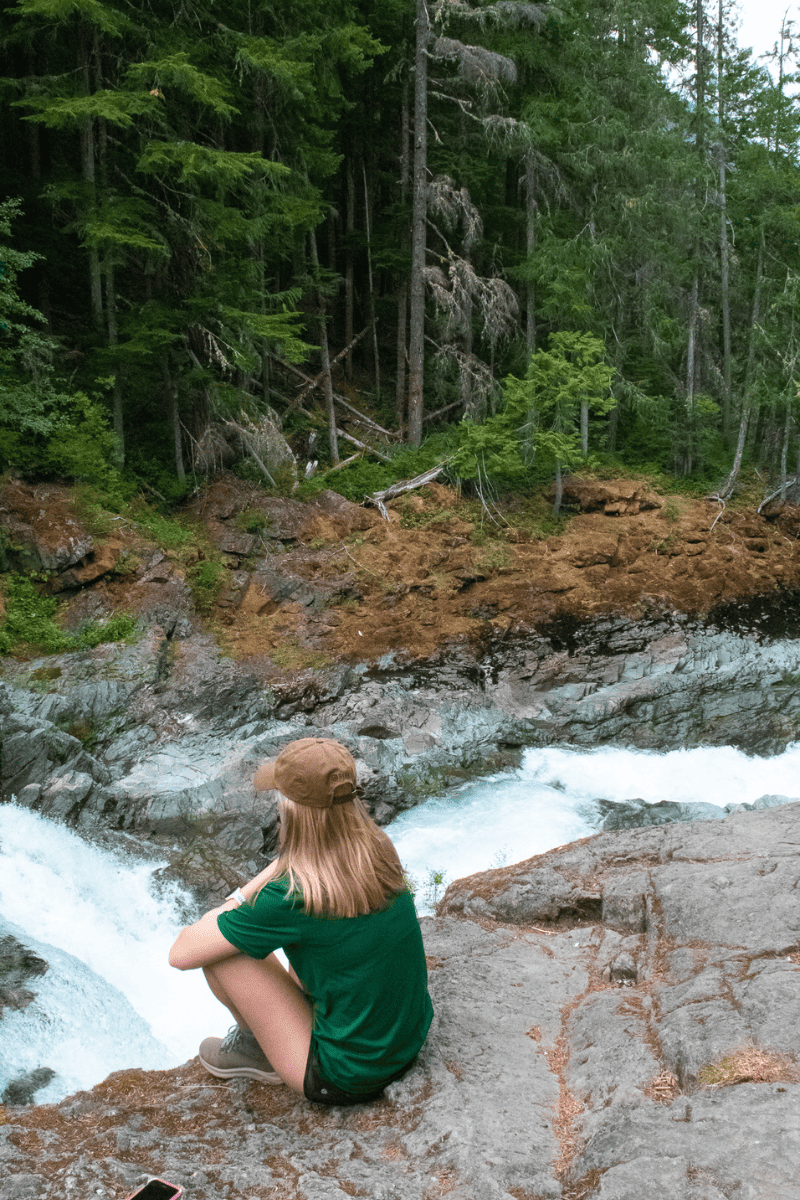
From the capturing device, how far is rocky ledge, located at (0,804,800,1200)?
2.33 m

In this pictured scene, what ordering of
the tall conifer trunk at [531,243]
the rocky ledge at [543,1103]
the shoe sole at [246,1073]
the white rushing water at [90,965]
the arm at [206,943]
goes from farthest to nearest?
the tall conifer trunk at [531,243] → the white rushing water at [90,965] → the shoe sole at [246,1073] → the arm at [206,943] → the rocky ledge at [543,1103]

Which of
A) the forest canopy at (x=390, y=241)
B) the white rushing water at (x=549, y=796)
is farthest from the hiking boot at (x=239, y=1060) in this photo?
the forest canopy at (x=390, y=241)

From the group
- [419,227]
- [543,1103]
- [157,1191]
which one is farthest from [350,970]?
[419,227]

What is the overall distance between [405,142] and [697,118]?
678 cm

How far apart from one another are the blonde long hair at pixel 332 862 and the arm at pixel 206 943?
0.35ft

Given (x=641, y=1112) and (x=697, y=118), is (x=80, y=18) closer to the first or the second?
(x=697, y=118)

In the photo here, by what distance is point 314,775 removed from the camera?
254 centimetres

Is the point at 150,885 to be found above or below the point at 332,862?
below

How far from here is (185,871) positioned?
8.09 m

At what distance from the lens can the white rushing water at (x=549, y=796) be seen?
27.8 feet

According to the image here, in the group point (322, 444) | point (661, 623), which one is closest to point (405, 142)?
point (322, 444)

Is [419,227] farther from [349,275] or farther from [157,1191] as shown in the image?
[157,1191]

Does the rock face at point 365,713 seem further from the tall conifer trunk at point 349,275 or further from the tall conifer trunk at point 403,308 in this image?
the tall conifer trunk at point 349,275

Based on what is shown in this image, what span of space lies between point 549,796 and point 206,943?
766 cm
